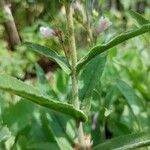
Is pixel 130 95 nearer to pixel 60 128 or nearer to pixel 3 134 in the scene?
pixel 60 128

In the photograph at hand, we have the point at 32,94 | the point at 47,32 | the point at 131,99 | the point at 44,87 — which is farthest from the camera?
the point at 131,99

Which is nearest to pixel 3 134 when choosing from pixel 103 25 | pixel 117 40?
pixel 117 40

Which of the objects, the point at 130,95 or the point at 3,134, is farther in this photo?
the point at 130,95

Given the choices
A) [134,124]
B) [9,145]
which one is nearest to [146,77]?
[134,124]

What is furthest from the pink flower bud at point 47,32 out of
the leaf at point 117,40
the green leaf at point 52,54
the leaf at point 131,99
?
the leaf at point 131,99

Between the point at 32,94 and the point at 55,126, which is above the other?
the point at 32,94

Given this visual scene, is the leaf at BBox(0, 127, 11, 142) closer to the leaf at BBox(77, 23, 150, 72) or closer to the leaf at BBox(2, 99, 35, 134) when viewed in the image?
the leaf at BBox(77, 23, 150, 72)
